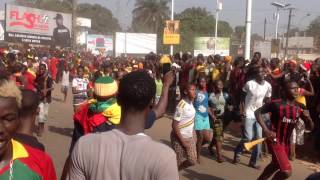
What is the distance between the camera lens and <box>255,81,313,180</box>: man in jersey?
6.04m

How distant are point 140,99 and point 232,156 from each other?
706 centimetres

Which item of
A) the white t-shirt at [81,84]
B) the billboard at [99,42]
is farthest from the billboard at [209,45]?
the white t-shirt at [81,84]

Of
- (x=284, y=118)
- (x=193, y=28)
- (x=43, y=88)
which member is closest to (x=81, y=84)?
(x=43, y=88)

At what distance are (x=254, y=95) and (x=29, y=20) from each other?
30.5 metres

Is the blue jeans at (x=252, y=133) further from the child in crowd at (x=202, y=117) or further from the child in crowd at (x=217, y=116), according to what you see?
the child in crowd at (x=202, y=117)

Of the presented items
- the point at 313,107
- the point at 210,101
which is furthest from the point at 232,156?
the point at 313,107

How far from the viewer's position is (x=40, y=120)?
1066 centimetres

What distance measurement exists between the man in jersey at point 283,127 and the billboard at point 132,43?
4968 cm

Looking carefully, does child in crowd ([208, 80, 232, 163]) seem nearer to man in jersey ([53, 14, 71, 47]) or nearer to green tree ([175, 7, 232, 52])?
man in jersey ([53, 14, 71, 47])

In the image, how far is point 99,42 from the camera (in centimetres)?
5756

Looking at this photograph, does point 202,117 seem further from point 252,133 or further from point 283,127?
point 283,127

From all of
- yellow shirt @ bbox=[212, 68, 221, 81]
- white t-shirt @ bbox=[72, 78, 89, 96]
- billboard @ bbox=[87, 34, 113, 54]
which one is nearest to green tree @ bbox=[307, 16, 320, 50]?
billboard @ bbox=[87, 34, 113, 54]

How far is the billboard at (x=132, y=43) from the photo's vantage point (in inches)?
2194

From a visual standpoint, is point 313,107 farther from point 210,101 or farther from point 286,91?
point 286,91
